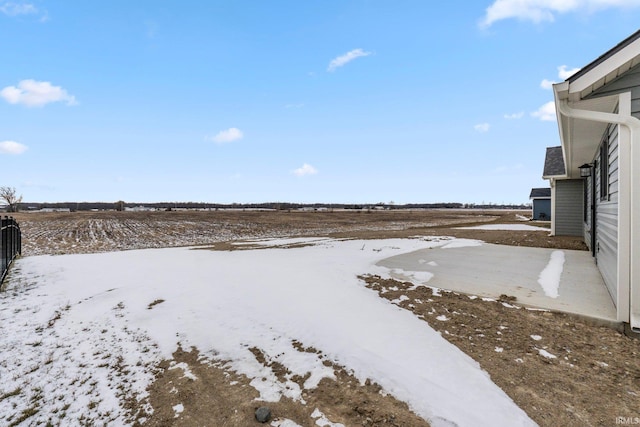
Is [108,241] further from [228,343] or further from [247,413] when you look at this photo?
[247,413]

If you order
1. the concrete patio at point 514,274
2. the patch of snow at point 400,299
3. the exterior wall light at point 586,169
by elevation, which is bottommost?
the patch of snow at point 400,299

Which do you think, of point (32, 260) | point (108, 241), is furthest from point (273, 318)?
point (108, 241)

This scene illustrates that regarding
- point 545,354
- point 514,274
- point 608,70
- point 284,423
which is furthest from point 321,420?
point 514,274

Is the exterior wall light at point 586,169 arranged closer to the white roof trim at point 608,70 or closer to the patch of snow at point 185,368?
the white roof trim at point 608,70

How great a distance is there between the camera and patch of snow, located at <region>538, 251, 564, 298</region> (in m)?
5.40

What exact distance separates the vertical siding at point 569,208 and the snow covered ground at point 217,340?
38.8 ft

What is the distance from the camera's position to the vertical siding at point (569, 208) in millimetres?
13184

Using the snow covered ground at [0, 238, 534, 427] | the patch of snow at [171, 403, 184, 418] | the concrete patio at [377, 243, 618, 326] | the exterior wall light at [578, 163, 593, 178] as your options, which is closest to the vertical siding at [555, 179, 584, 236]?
the exterior wall light at [578, 163, 593, 178]

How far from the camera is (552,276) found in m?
6.38

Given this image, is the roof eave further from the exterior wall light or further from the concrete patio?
the exterior wall light

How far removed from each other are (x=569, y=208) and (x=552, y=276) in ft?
32.4

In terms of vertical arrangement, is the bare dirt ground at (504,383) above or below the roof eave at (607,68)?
below

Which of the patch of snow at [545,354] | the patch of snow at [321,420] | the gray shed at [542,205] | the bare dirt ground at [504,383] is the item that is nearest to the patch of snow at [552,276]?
the bare dirt ground at [504,383]

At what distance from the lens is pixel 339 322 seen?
13.5 feet
